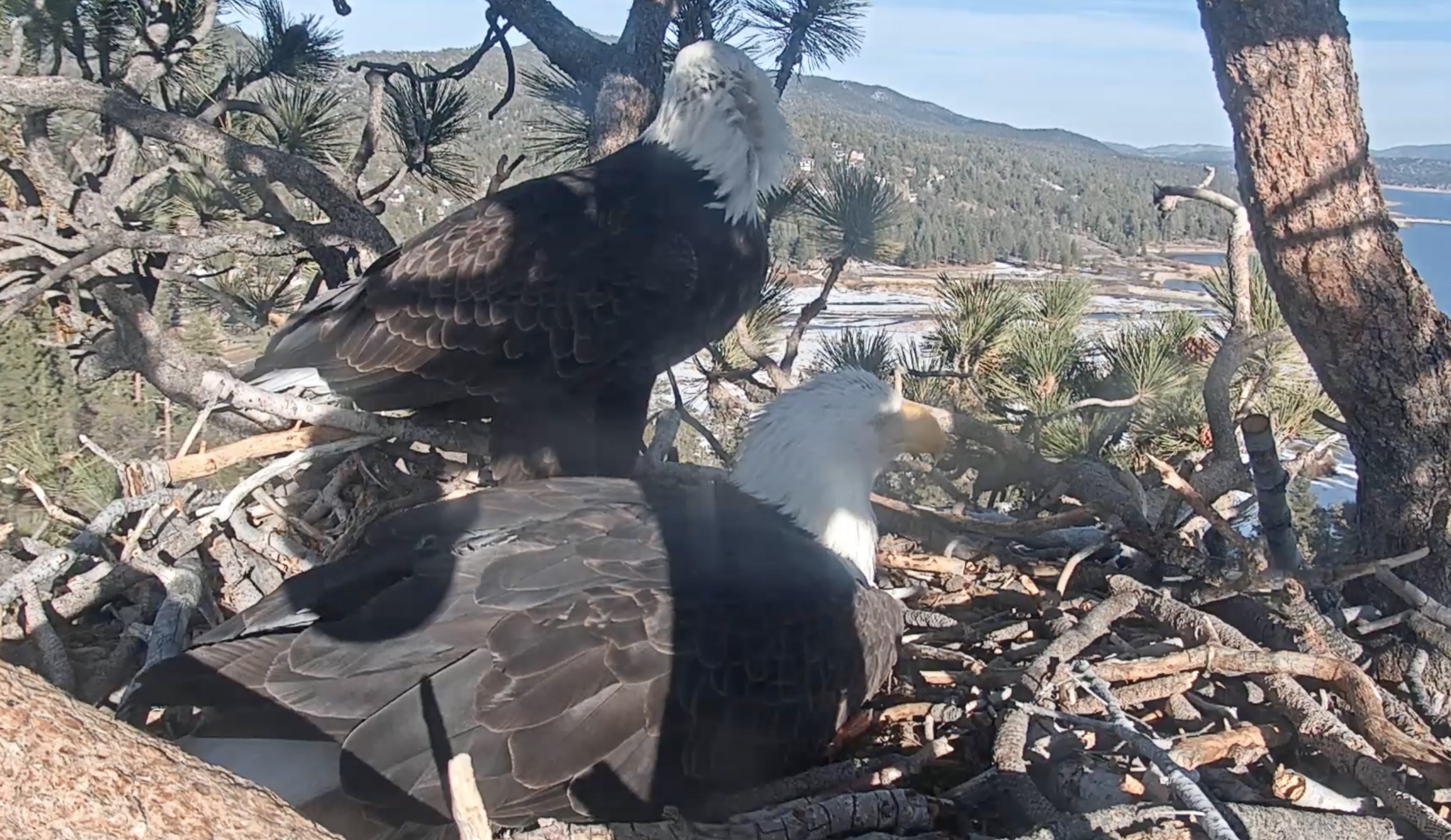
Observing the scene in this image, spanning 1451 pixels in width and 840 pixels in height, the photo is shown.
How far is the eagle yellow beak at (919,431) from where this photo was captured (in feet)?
10.7

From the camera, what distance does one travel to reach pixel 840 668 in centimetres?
262

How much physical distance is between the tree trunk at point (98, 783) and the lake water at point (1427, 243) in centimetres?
310

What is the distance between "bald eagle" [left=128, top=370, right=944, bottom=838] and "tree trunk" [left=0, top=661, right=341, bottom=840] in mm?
1019

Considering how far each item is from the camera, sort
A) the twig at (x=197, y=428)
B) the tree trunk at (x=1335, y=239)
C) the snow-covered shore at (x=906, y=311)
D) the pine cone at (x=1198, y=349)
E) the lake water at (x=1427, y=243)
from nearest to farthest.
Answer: the tree trunk at (x=1335, y=239), the twig at (x=197, y=428), the lake water at (x=1427, y=243), the pine cone at (x=1198, y=349), the snow-covered shore at (x=906, y=311)

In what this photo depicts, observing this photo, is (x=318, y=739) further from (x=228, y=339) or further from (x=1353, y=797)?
(x=228, y=339)

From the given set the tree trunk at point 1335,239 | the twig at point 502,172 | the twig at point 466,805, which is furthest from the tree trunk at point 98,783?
the twig at point 502,172

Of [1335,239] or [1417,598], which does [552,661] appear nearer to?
[1417,598]

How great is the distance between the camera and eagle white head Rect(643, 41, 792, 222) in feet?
12.6

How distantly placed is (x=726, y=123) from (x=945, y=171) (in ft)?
46.9

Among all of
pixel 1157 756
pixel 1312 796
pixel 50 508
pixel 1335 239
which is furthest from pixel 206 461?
pixel 1335 239

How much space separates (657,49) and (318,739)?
337cm

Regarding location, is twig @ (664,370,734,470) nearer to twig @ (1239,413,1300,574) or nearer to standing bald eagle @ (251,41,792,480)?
standing bald eagle @ (251,41,792,480)

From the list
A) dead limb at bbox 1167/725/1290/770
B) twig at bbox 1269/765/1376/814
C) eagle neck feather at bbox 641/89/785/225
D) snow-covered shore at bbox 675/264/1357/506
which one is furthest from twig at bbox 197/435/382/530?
twig at bbox 1269/765/1376/814

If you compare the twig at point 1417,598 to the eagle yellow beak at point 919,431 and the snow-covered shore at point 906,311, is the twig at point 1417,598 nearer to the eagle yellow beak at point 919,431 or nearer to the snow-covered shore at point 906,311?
the eagle yellow beak at point 919,431
